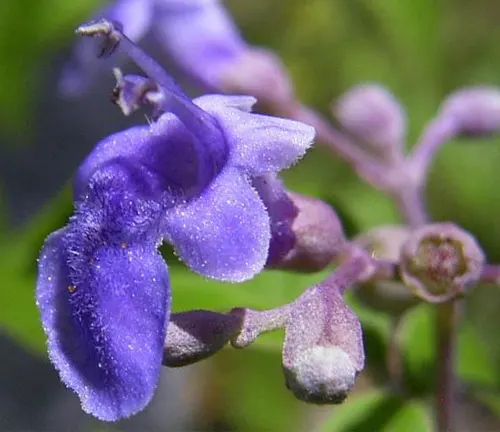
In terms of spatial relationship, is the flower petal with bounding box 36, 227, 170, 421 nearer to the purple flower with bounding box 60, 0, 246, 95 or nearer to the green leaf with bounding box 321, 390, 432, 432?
the green leaf with bounding box 321, 390, 432, 432

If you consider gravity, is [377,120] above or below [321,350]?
below

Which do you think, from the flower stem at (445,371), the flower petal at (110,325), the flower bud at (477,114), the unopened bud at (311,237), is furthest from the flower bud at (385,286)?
the flower petal at (110,325)

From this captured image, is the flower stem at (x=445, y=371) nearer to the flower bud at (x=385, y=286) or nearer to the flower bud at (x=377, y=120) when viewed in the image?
the flower bud at (x=385, y=286)

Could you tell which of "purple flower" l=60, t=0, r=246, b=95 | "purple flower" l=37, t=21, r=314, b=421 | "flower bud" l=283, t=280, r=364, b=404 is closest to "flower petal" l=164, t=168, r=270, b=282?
"purple flower" l=37, t=21, r=314, b=421

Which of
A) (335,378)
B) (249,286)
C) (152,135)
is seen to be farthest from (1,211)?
(335,378)

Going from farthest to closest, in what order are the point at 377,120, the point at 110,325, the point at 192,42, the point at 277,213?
the point at 192,42 < the point at 377,120 < the point at 277,213 < the point at 110,325

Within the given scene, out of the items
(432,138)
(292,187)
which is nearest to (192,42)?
(292,187)

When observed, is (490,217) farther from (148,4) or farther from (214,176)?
(214,176)

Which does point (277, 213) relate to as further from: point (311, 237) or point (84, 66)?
point (84, 66)
